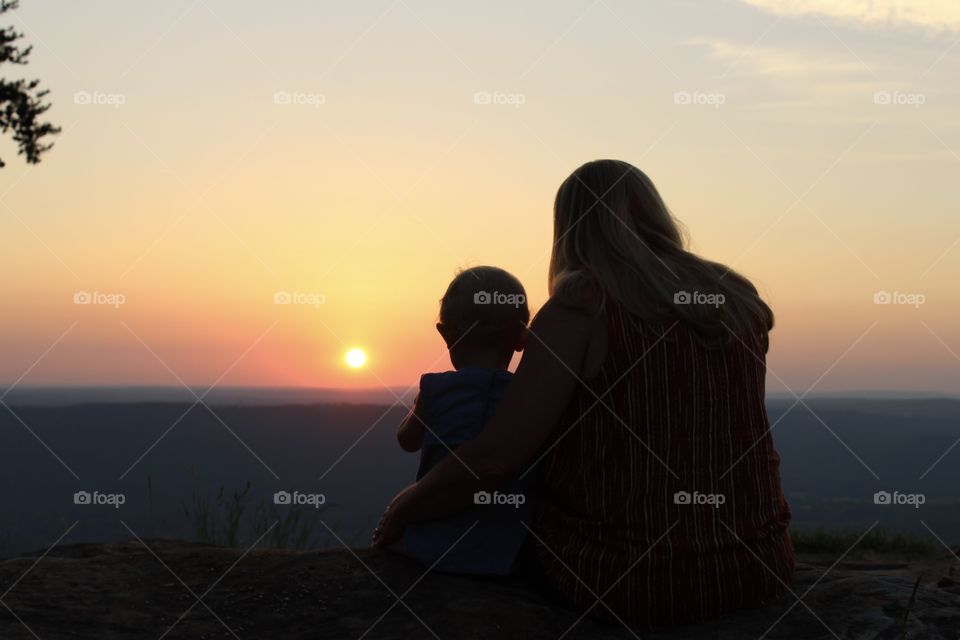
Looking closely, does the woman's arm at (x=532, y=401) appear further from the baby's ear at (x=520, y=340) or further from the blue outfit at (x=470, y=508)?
the baby's ear at (x=520, y=340)

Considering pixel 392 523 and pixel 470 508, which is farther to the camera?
pixel 392 523

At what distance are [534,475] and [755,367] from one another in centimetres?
86

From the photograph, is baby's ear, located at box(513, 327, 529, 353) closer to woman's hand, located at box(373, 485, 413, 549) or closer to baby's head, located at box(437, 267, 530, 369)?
baby's head, located at box(437, 267, 530, 369)

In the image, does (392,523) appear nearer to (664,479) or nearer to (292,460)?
(664,479)

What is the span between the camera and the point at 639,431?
3383 mm

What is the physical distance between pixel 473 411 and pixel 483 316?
338mm

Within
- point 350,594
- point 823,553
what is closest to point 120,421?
point 823,553

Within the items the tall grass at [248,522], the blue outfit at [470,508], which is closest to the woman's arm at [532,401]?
the blue outfit at [470,508]

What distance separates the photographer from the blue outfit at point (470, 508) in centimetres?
366

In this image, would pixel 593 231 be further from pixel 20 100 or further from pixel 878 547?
pixel 20 100

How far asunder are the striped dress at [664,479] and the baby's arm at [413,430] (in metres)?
0.56

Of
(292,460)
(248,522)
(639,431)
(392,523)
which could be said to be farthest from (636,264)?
(292,460)

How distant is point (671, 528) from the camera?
3.38 meters

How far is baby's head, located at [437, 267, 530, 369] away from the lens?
368cm
